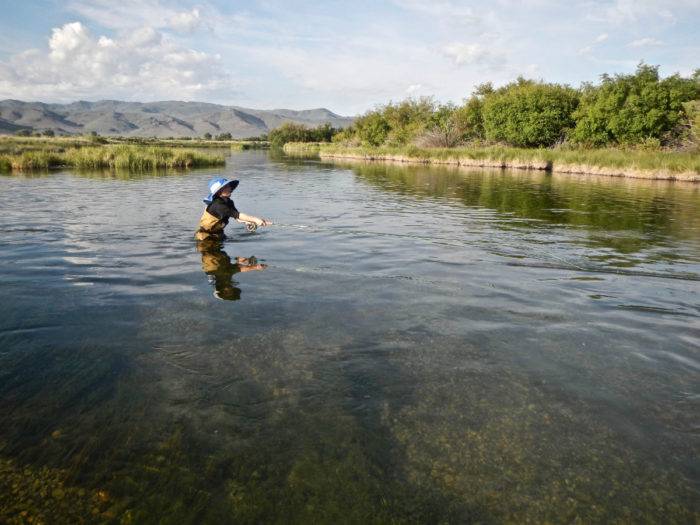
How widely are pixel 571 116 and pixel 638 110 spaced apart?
977 cm

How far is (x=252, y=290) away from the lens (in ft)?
28.7

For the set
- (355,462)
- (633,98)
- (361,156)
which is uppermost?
(633,98)

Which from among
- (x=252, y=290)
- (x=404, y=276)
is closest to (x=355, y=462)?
(x=252, y=290)

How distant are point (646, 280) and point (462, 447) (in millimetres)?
7561

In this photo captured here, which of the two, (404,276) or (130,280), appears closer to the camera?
(130,280)

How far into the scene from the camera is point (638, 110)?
49.1m

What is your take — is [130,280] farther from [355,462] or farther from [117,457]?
[355,462]

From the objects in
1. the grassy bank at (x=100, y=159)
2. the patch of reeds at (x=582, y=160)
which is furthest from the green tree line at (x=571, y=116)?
the grassy bank at (x=100, y=159)

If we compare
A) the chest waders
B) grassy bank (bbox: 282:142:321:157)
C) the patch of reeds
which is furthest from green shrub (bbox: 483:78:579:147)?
the chest waders

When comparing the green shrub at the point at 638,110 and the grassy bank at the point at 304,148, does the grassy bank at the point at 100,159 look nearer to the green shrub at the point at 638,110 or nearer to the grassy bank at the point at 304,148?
the green shrub at the point at 638,110

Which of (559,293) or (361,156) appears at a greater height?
(361,156)

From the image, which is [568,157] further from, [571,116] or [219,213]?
[219,213]

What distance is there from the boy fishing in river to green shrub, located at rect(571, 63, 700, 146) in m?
51.2

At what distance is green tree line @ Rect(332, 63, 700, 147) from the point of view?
159ft
